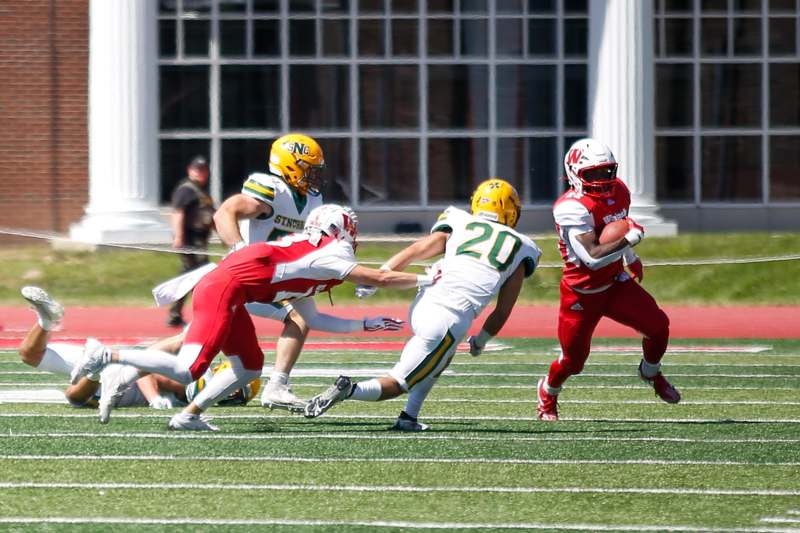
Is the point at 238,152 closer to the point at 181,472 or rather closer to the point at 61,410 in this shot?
the point at 61,410

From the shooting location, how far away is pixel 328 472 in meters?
7.91

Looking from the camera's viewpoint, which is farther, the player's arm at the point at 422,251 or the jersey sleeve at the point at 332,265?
the player's arm at the point at 422,251

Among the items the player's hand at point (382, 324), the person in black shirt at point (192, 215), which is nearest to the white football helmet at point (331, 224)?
the player's hand at point (382, 324)

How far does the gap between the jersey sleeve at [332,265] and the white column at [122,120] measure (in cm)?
1309

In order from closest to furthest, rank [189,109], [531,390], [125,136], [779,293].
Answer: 1. [531,390]
2. [779,293]
3. [125,136]
4. [189,109]

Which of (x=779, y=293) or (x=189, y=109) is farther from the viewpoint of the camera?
(x=189, y=109)

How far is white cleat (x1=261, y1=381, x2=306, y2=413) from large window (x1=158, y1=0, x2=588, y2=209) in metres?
13.5

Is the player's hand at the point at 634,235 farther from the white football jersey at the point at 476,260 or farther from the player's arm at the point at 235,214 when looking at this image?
the player's arm at the point at 235,214

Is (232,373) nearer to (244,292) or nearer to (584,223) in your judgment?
(244,292)

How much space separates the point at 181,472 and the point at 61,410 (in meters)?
2.66

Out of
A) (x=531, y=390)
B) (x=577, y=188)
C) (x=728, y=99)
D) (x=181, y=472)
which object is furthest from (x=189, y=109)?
(x=181, y=472)

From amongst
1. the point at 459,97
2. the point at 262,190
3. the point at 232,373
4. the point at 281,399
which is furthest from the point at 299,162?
the point at 459,97

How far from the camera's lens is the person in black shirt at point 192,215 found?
55.7 ft

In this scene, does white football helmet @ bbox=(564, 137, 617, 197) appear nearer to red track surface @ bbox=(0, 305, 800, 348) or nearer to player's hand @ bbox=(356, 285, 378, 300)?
player's hand @ bbox=(356, 285, 378, 300)
